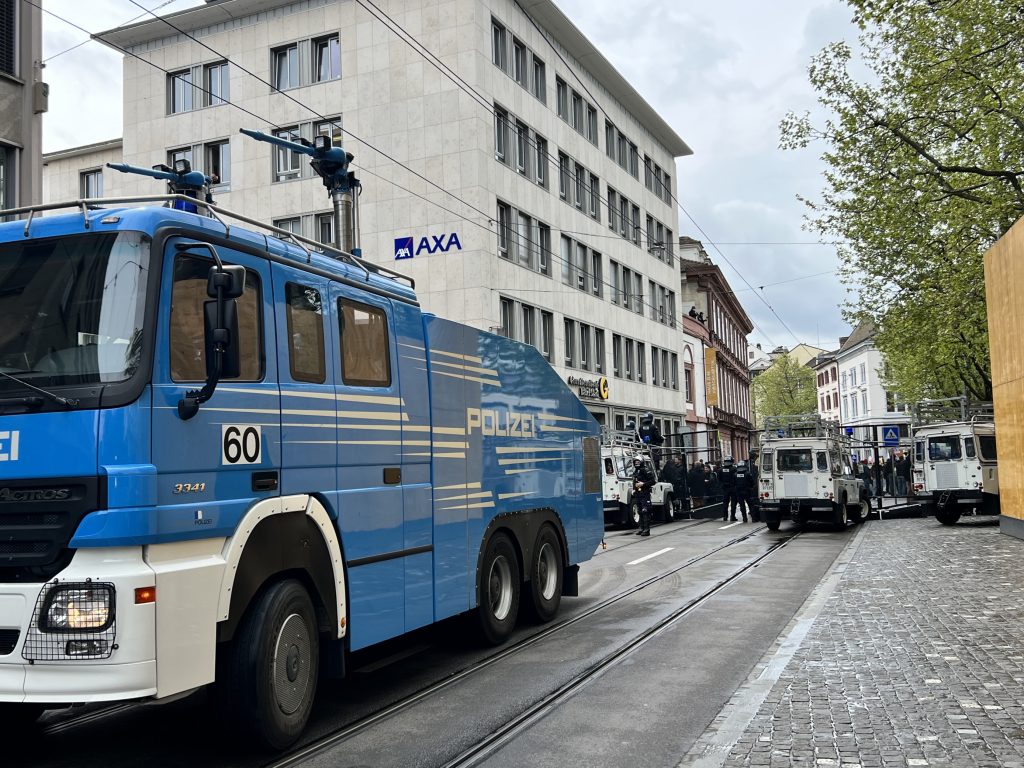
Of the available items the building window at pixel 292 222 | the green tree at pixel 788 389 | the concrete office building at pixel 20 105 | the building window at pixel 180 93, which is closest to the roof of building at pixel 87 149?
the building window at pixel 180 93

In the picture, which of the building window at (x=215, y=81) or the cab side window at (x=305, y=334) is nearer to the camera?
the cab side window at (x=305, y=334)

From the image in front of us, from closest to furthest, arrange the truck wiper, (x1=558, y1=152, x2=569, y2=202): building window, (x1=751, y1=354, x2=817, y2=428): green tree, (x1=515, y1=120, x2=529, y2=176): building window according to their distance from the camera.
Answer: the truck wiper, (x1=515, y1=120, x2=529, y2=176): building window, (x1=558, y1=152, x2=569, y2=202): building window, (x1=751, y1=354, x2=817, y2=428): green tree

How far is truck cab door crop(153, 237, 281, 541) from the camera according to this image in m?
5.16

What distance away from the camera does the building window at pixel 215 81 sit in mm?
35469

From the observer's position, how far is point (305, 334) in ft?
21.2

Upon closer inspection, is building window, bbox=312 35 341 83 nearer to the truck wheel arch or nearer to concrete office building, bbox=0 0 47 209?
concrete office building, bbox=0 0 47 209

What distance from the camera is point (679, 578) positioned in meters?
14.3

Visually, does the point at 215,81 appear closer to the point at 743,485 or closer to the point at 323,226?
the point at 323,226

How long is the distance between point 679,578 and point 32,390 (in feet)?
35.3

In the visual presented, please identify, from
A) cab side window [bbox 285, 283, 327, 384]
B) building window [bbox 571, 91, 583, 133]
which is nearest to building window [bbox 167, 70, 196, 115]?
building window [bbox 571, 91, 583, 133]

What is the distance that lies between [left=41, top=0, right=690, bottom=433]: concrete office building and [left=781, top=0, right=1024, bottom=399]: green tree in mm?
10474

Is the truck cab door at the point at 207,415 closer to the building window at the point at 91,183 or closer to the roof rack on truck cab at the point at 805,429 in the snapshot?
the roof rack on truck cab at the point at 805,429

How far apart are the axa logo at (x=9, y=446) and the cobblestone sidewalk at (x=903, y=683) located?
3949 millimetres

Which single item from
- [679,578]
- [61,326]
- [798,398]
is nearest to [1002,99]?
[679,578]
